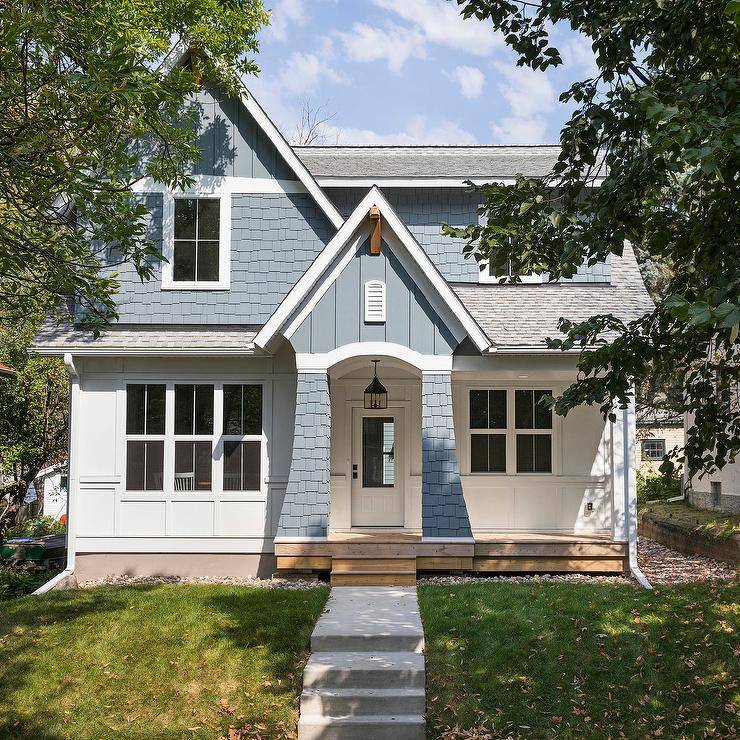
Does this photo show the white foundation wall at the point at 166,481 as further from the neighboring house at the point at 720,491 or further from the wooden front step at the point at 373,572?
the neighboring house at the point at 720,491

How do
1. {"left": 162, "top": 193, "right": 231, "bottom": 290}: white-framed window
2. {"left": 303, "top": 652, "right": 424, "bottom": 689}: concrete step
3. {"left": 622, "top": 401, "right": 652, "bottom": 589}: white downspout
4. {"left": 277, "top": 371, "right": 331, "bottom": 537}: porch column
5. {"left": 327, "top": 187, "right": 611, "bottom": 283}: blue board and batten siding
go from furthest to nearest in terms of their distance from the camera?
{"left": 327, "top": 187, "right": 611, "bottom": 283}: blue board and batten siding, {"left": 162, "top": 193, "right": 231, "bottom": 290}: white-framed window, {"left": 622, "top": 401, "right": 652, "bottom": 589}: white downspout, {"left": 277, "top": 371, "right": 331, "bottom": 537}: porch column, {"left": 303, "top": 652, "right": 424, "bottom": 689}: concrete step

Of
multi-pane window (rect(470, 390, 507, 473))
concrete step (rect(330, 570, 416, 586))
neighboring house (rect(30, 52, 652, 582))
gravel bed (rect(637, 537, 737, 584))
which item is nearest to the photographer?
concrete step (rect(330, 570, 416, 586))

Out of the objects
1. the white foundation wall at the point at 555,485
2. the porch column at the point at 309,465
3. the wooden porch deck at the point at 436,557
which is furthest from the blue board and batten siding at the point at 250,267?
the wooden porch deck at the point at 436,557

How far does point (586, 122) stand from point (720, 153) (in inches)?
95.0

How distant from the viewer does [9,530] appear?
60.5 ft

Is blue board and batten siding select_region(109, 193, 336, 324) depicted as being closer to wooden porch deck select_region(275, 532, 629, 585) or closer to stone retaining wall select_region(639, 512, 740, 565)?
wooden porch deck select_region(275, 532, 629, 585)

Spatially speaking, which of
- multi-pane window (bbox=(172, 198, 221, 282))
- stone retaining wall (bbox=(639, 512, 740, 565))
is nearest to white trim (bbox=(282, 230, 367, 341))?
multi-pane window (bbox=(172, 198, 221, 282))

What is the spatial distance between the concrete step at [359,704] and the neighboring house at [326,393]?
3329 mm

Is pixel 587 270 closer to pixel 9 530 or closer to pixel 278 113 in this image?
pixel 9 530

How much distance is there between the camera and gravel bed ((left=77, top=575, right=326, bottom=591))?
Answer: 37.3 feet

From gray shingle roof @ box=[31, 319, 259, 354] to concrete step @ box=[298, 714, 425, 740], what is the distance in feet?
19.1

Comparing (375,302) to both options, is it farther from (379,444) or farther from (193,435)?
(193,435)

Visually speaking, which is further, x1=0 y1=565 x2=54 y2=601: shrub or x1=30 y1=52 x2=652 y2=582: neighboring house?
x1=0 y1=565 x2=54 y2=601: shrub

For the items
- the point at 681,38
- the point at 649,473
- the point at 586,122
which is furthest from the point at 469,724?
the point at 649,473
